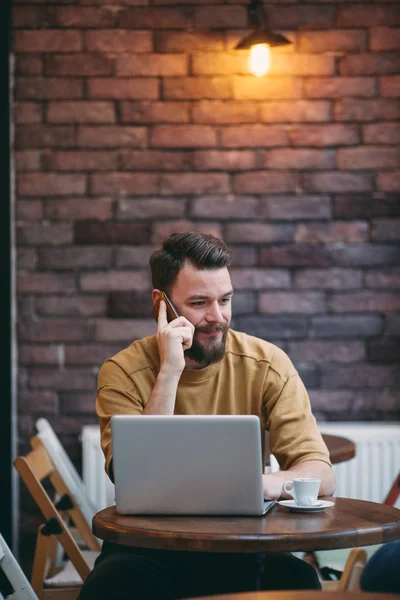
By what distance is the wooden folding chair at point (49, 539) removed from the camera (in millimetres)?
2725

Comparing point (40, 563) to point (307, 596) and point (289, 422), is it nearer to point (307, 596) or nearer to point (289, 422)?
point (289, 422)

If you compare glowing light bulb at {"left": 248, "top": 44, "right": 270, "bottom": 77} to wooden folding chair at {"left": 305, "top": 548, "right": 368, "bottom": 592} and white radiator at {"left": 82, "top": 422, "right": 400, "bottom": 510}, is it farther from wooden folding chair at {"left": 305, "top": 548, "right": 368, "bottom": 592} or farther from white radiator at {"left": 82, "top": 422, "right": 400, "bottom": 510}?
wooden folding chair at {"left": 305, "top": 548, "right": 368, "bottom": 592}

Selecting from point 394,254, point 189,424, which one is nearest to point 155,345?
point 189,424

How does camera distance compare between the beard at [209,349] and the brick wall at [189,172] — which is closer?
the beard at [209,349]

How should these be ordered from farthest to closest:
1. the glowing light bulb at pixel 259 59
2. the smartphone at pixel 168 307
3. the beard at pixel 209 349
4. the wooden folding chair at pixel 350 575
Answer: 1. the glowing light bulb at pixel 259 59
2. the wooden folding chair at pixel 350 575
3. the smartphone at pixel 168 307
4. the beard at pixel 209 349

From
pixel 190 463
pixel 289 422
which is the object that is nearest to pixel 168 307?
pixel 289 422

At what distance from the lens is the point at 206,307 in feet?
7.98

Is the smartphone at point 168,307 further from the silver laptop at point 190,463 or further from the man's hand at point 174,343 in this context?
the silver laptop at point 190,463

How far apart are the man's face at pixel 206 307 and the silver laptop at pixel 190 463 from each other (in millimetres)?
565

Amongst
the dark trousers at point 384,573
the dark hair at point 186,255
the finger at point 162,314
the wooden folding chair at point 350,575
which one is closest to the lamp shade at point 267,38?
the dark hair at point 186,255

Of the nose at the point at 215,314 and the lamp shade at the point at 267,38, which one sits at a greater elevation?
the lamp shade at the point at 267,38

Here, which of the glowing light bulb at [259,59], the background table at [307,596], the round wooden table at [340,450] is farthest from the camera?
the glowing light bulb at [259,59]

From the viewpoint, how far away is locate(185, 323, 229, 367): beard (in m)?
2.39

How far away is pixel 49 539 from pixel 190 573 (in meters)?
0.91
